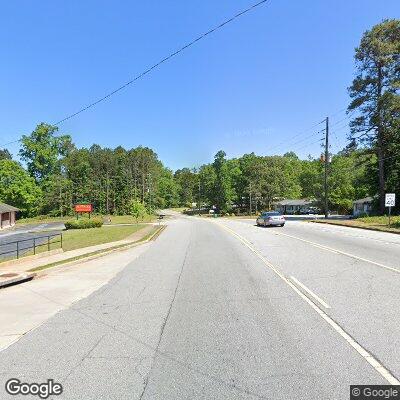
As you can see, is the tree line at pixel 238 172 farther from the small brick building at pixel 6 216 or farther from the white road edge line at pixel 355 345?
the white road edge line at pixel 355 345

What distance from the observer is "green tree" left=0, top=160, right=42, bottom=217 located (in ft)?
266

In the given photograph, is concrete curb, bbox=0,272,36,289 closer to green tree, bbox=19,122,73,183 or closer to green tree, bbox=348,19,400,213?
green tree, bbox=348,19,400,213

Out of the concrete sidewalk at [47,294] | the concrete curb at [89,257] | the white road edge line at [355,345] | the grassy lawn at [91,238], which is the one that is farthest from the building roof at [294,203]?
the white road edge line at [355,345]

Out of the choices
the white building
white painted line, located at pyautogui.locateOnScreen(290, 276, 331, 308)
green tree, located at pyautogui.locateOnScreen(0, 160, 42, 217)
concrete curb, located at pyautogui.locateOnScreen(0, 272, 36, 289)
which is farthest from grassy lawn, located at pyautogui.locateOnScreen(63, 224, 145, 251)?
green tree, located at pyautogui.locateOnScreen(0, 160, 42, 217)

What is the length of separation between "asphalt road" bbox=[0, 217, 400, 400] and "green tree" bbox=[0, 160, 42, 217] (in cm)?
7796

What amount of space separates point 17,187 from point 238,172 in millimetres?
52905

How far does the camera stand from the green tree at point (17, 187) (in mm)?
81144

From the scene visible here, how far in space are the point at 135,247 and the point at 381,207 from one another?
114 feet

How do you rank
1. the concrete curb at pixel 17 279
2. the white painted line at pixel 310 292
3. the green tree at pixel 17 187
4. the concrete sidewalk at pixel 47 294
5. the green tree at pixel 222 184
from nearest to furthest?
the concrete sidewalk at pixel 47 294 < the white painted line at pixel 310 292 < the concrete curb at pixel 17 279 < the green tree at pixel 17 187 < the green tree at pixel 222 184

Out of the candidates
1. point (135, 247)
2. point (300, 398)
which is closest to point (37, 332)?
point (300, 398)

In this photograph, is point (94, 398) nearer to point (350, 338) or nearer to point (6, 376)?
point (6, 376)

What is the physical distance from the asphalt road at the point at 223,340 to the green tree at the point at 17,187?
78.0 metres

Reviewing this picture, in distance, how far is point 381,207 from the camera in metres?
48.0

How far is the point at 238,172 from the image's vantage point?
107 meters
